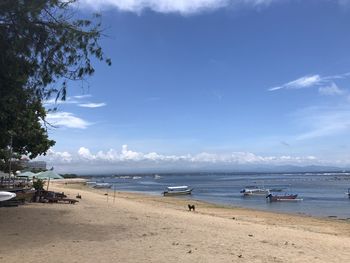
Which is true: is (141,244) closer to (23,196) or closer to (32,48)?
(32,48)

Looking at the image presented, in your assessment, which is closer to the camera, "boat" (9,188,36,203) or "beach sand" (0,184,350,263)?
"beach sand" (0,184,350,263)

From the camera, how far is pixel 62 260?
992cm

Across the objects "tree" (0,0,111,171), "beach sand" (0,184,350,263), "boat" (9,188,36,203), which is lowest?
"beach sand" (0,184,350,263)

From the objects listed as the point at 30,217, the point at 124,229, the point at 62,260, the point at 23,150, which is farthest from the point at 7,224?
the point at 23,150

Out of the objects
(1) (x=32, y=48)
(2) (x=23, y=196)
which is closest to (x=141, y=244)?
(1) (x=32, y=48)

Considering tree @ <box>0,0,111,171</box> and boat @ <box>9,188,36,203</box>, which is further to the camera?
boat @ <box>9,188,36,203</box>

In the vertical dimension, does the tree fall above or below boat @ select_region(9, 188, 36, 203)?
above

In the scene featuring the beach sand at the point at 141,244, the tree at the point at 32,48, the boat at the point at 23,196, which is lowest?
the beach sand at the point at 141,244

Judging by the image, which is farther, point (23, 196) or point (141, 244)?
point (23, 196)

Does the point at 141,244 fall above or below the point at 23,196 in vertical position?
below

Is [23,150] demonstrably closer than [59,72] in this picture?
No

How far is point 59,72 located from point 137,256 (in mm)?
6320

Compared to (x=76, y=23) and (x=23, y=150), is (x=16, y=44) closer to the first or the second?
(x=76, y=23)

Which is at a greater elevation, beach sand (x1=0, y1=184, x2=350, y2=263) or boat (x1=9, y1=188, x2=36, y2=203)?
boat (x1=9, y1=188, x2=36, y2=203)
